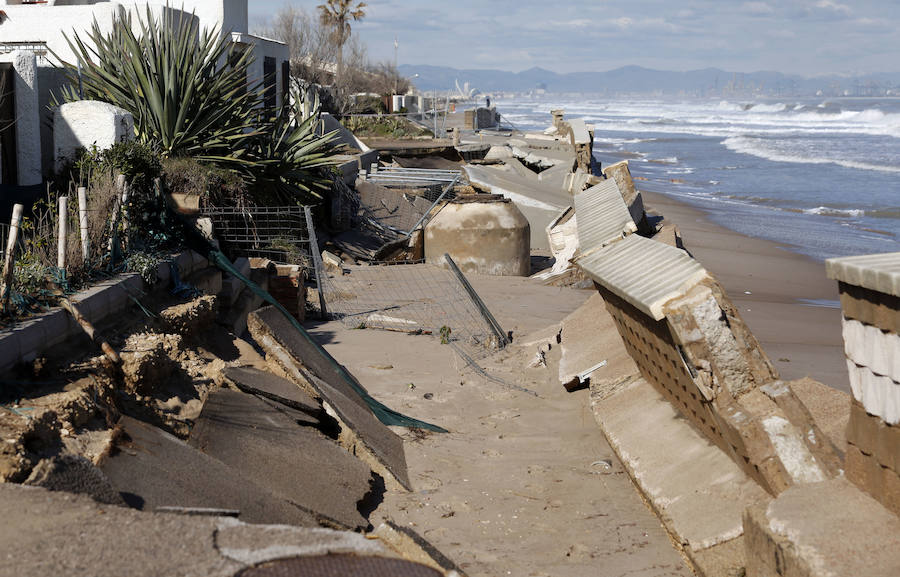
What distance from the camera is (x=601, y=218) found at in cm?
760

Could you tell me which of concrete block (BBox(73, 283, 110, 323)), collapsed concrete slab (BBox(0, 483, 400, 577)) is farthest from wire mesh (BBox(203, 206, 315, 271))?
collapsed concrete slab (BBox(0, 483, 400, 577))

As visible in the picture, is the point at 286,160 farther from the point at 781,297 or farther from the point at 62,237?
the point at 781,297

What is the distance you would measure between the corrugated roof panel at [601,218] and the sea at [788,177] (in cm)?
988

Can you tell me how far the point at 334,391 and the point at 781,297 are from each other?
929 cm

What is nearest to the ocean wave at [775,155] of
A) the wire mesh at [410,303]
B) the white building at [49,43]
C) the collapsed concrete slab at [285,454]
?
the white building at [49,43]

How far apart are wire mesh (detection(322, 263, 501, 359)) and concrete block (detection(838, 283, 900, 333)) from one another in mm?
5350

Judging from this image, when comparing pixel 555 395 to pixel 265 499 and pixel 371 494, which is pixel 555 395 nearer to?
pixel 371 494

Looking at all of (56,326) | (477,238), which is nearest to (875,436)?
(56,326)

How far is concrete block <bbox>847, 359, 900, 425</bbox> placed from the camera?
3479 millimetres

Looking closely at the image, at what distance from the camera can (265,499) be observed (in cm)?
447

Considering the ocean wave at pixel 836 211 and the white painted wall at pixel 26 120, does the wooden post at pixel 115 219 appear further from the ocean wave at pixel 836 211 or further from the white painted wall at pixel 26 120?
the ocean wave at pixel 836 211

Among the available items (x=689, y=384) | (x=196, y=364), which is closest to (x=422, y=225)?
(x=196, y=364)

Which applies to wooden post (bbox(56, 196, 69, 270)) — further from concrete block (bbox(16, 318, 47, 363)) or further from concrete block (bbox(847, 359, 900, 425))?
concrete block (bbox(847, 359, 900, 425))

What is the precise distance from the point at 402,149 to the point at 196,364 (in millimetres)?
19850
